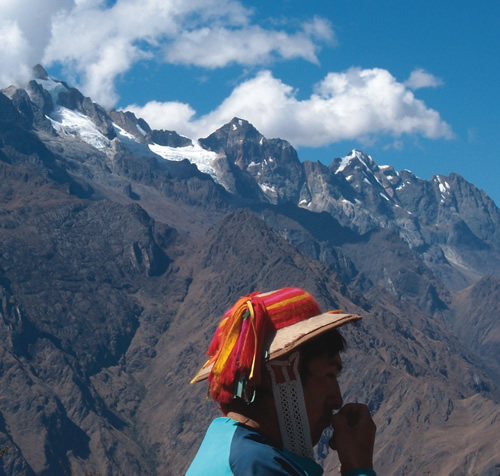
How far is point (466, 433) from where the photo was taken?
19275 centimetres

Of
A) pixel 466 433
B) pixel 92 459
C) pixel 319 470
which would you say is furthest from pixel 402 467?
pixel 319 470

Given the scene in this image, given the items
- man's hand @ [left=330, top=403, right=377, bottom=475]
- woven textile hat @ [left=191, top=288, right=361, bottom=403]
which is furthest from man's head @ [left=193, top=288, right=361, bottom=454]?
man's hand @ [left=330, top=403, right=377, bottom=475]

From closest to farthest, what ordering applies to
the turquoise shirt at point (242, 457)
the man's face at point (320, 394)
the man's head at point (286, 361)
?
1. the turquoise shirt at point (242, 457)
2. the man's head at point (286, 361)
3. the man's face at point (320, 394)

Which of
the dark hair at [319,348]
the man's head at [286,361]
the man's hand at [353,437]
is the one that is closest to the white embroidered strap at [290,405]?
the man's head at [286,361]

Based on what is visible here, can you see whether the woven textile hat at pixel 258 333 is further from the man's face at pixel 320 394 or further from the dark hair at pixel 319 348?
the man's face at pixel 320 394

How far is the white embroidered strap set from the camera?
5.82 metres

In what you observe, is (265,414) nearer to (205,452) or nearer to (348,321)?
(205,452)

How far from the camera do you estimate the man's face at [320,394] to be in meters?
5.91

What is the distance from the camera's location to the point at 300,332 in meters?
5.77

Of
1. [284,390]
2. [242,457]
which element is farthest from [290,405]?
[242,457]

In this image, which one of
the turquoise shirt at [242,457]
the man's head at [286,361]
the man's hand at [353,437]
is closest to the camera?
the turquoise shirt at [242,457]

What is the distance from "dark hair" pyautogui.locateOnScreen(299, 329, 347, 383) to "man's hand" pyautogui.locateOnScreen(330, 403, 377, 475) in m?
0.38

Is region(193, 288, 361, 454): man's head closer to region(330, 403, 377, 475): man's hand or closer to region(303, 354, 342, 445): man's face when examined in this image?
region(303, 354, 342, 445): man's face

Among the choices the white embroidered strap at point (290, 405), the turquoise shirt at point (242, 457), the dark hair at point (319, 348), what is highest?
the dark hair at point (319, 348)
